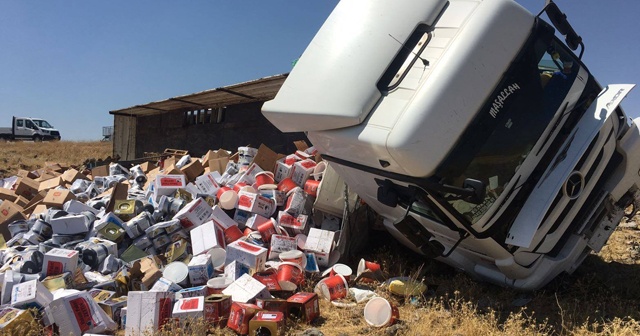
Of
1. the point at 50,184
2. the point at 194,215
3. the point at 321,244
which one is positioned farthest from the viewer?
the point at 50,184

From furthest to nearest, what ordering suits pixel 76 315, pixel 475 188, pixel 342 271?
1. pixel 342 271
2. pixel 76 315
3. pixel 475 188

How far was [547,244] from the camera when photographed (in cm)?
358

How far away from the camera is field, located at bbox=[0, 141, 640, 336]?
3330 millimetres

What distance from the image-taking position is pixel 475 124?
10.1ft

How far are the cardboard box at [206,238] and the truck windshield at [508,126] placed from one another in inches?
100

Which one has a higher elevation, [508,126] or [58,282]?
[508,126]

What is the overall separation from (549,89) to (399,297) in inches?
82.7

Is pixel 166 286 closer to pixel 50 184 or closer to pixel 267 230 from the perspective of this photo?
pixel 267 230

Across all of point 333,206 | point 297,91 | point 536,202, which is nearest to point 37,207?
point 333,206

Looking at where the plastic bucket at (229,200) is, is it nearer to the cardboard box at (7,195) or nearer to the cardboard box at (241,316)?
the cardboard box at (241,316)

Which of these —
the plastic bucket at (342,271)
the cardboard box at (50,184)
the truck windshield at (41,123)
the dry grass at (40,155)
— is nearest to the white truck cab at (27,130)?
the truck windshield at (41,123)

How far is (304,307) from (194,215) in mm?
2092

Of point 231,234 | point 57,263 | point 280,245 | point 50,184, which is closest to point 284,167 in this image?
point 231,234

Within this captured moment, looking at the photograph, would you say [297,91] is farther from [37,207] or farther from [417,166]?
[37,207]
